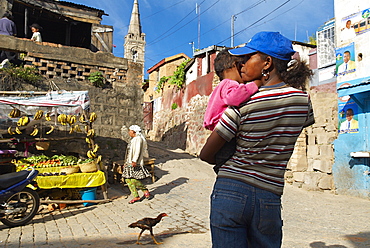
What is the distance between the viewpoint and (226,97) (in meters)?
1.65

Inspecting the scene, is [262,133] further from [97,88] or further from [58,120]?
[97,88]

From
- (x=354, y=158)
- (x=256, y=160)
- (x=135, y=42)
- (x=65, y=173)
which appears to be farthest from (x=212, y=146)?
(x=135, y=42)

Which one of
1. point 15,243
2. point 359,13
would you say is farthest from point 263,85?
point 359,13

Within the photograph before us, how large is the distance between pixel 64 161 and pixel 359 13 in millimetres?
9527

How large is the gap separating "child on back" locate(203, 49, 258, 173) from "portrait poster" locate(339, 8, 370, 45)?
8559 mm

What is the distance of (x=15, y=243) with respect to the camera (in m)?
4.63

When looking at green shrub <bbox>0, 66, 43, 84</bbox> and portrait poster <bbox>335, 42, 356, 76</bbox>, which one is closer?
green shrub <bbox>0, 66, 43, 84</bbox>

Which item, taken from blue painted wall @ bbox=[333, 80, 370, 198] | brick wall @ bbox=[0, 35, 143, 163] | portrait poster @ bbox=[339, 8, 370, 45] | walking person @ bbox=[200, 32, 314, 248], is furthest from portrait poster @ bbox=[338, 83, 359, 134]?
walking person @ bbox=[200, 32, 314, 248]

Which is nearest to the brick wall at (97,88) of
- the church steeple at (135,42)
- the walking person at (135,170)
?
the walking person at (135,170)

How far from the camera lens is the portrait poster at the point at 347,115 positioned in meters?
8.94

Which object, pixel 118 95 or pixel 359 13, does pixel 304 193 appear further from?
pixel 118 95

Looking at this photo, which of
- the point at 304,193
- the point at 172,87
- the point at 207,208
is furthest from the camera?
the point at 172,87

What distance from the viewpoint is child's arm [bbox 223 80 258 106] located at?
162 cm

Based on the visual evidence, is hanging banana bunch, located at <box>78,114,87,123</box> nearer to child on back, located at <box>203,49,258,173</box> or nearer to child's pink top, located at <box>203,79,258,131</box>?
child on back, located at <box>203,49,258,173</box>
